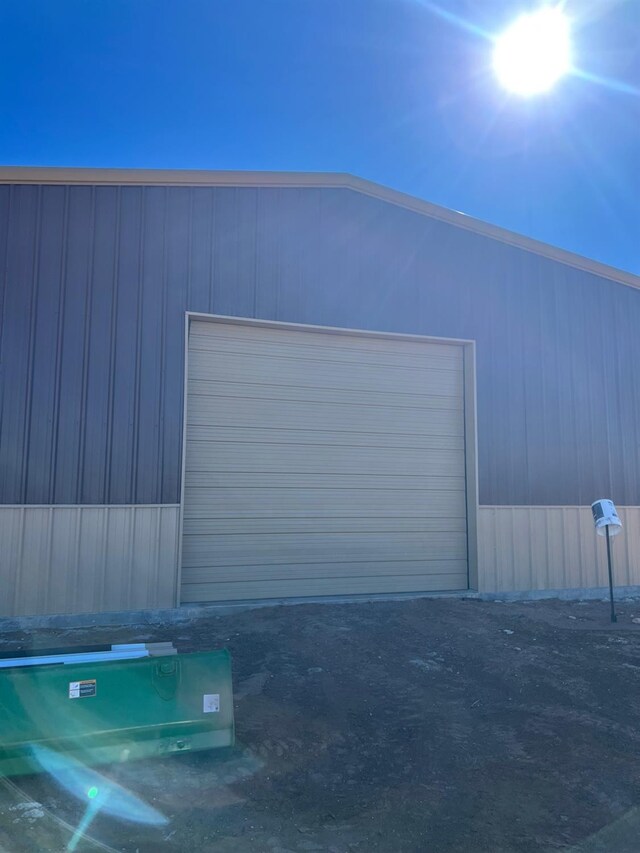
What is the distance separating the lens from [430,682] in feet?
20.6

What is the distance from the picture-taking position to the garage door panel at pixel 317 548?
29.7 ft

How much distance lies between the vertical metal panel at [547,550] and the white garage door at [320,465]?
499 millimetres

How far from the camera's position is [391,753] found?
4.75 m

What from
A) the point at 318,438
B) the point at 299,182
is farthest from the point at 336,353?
the point at 299,182

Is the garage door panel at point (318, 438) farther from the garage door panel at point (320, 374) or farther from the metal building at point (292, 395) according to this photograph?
the garage door panel at point (320, 374)

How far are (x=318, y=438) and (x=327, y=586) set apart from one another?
7.37 feet

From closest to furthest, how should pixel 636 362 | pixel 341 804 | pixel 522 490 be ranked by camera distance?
1. pixel 341 804
2. pixel 522 490
3. pixel 636 362

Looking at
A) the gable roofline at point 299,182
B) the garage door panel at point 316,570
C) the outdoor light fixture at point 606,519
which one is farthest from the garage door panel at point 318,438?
the gable roofline at point 299,182

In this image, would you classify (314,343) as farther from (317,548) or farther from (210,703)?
(210,703)

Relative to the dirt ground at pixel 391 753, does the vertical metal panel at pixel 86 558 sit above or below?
above

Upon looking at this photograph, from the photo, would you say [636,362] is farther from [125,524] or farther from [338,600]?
[125,524]

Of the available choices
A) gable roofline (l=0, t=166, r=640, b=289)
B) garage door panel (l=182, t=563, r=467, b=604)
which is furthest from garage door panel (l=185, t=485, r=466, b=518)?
gable roofline (l=0, t=166, r=640, b=289)

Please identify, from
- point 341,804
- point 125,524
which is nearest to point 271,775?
point 341,804

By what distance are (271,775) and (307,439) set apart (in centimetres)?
583
